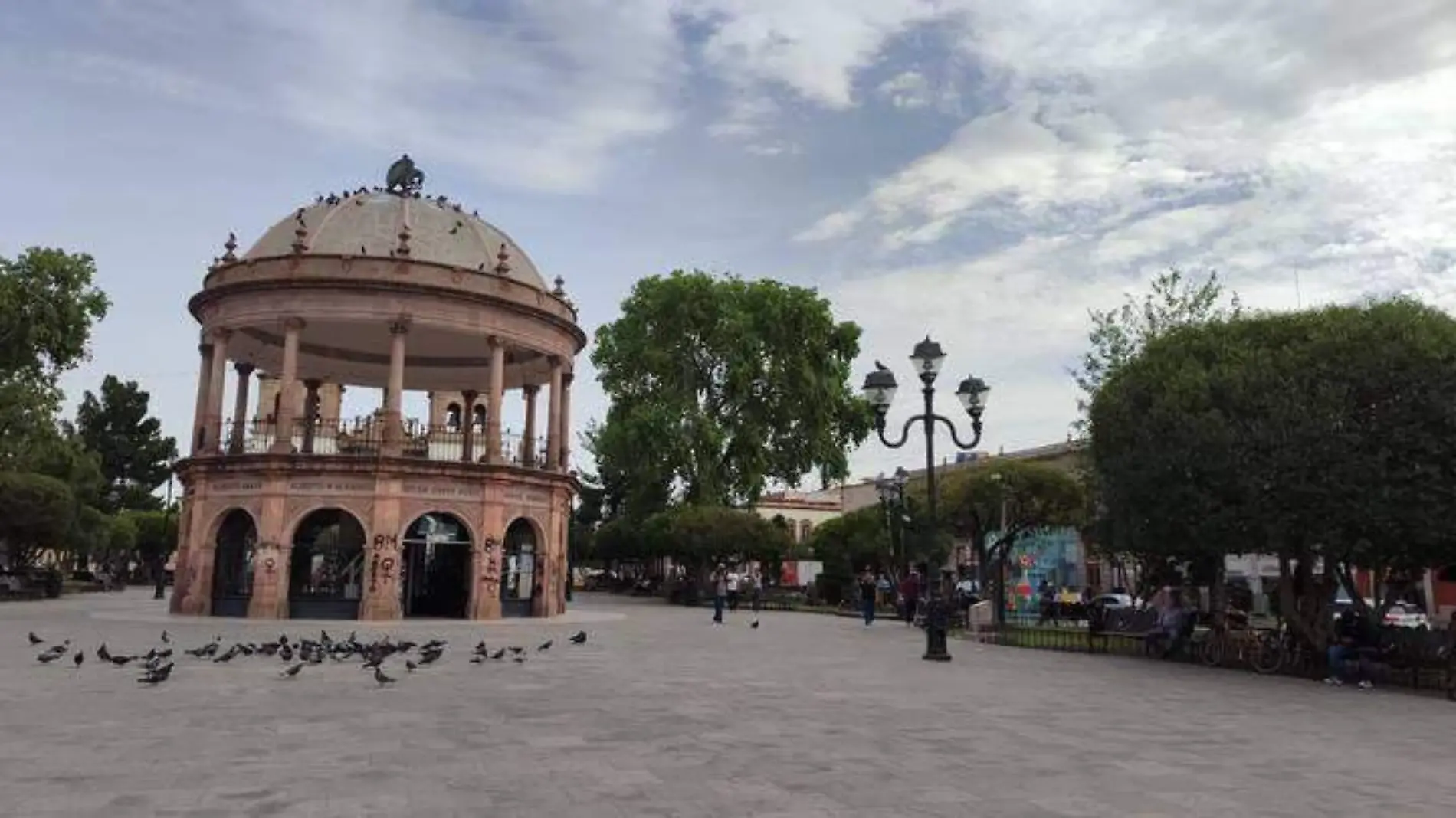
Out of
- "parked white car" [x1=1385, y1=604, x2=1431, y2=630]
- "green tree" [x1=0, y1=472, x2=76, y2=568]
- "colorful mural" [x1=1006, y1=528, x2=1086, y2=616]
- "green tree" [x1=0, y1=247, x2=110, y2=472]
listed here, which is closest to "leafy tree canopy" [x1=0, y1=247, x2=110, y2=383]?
"green tree" [x1=0, y1=247, x2=110, y2=472]

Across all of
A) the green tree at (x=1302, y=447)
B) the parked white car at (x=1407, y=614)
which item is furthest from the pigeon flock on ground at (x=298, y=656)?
the parked white car at (x=1407, y=614)

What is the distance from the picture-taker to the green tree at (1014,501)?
29172 mm

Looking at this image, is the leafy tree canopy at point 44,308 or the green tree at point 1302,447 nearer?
the green tree at point 1302,447

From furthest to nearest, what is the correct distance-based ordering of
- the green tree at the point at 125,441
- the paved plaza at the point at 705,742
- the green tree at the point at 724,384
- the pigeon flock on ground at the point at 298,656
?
the green tree at the point at 125,441
the green tree at the point at 724,384
the pigeon flock on ground at the point at 298,656
the paved plaza at the point at 705,742

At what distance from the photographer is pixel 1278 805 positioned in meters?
7.51

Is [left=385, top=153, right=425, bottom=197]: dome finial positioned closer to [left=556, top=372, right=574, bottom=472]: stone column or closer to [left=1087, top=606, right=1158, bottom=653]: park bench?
[left=556, top=372, right=574, bottom=472]: stone column

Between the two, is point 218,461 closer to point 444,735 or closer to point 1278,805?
point 444,735

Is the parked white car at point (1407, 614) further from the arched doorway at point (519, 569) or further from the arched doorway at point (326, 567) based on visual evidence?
the arched doorway at point (326, 567)

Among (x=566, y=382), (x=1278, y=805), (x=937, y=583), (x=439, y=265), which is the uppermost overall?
(x=439, y=265)

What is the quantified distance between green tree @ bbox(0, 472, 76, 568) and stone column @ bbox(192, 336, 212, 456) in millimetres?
16319

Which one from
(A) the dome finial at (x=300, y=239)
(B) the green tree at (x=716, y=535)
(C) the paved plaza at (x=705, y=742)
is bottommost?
(C) the paved plaza at (x=705, y=742)

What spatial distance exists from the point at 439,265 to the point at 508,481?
21.8ft

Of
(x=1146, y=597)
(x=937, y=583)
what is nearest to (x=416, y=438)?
(x=937, y=583)

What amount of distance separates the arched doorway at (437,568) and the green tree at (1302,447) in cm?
1868
